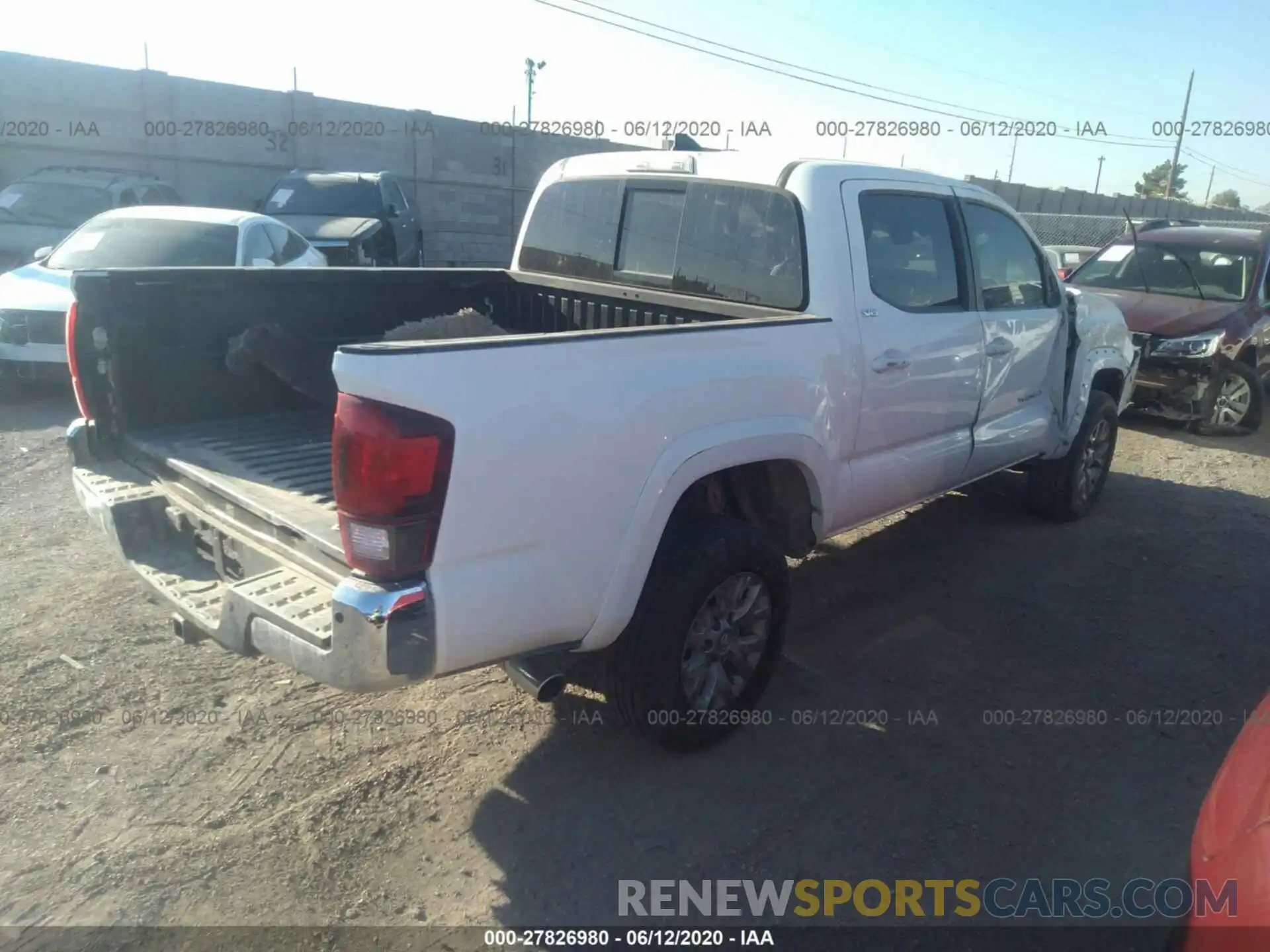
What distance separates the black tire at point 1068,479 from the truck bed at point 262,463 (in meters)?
4.38

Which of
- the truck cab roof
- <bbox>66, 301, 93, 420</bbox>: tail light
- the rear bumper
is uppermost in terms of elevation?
the truck cab roof

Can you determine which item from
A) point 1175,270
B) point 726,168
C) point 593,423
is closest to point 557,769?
point 593,423

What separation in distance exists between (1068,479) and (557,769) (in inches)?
163

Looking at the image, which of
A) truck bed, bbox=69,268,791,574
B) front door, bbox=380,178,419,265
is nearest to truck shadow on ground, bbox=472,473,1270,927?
truck bed, bbox=69,268,791,574

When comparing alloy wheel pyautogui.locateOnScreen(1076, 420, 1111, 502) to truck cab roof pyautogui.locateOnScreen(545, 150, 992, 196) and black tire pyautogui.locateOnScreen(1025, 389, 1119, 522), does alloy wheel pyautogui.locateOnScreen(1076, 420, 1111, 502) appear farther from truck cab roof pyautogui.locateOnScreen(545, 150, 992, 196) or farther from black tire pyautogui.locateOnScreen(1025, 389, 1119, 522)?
truck cab roof pyautogui.locateOnScreen(545, 150, 992, 196)

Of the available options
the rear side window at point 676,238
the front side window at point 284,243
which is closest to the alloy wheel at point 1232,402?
the rear side window at point 676,238

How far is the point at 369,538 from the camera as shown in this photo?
8.02 ft

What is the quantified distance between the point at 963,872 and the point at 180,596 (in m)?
2.63

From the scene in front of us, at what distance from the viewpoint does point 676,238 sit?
4242 mm

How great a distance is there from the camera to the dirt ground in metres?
2.80

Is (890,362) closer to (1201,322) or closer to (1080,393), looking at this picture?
(1080,393)

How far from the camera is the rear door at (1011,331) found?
15.6ft

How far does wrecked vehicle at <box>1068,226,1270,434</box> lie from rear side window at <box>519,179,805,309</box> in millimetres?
6615

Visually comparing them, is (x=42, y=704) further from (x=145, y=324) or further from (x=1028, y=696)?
(x=1028, y=696)
